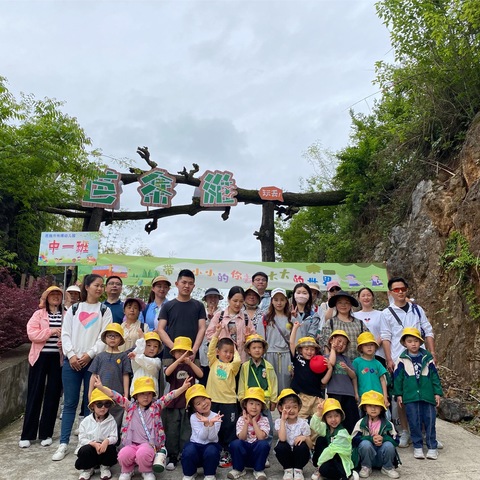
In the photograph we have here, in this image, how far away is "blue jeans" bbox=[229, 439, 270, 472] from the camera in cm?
369

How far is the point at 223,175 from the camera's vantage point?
493 inches

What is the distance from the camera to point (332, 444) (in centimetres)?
366

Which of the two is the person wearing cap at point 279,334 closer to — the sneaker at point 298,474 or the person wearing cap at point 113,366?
the sneaker at point 298,474

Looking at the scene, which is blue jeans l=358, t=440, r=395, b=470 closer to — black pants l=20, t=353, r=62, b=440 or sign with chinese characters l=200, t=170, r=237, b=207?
black pants l=20, t=353, r=62, b=440

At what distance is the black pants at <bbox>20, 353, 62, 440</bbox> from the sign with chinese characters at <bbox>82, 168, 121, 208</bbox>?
773 cm

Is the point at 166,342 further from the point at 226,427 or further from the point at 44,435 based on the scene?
the point at 44,435

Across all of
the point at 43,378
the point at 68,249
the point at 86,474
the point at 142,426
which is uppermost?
the point at 68,249

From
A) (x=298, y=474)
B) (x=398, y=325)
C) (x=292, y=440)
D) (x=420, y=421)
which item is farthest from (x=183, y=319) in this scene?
(x=420, y=421)

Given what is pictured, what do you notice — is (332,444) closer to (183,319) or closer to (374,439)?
(374,439)

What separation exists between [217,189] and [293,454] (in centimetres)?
934

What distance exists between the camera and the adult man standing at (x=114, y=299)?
4.98 metres

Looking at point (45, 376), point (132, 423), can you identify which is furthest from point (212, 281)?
point (132, 423)

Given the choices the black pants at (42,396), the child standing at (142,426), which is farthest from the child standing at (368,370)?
the black pants at (42,396)

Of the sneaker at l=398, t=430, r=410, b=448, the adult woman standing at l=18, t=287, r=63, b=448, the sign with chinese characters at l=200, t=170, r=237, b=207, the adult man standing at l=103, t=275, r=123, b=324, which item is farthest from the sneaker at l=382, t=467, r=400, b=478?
the sign with chinese characters at l=200, t=170, r=237, b=207
